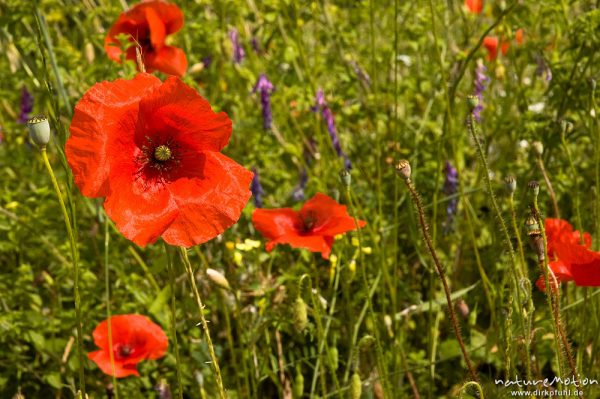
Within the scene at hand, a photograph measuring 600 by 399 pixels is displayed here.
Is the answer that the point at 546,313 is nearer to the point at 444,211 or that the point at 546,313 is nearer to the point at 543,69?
the point at 444,211

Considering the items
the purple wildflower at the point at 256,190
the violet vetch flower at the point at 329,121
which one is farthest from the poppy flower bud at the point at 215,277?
the violet vetch flower at the point at 329,121

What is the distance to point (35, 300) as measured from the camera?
2.14m

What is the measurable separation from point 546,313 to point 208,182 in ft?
4.13

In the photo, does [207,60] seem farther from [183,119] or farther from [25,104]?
[183,119]

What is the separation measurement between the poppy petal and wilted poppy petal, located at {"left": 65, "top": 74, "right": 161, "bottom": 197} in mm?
879

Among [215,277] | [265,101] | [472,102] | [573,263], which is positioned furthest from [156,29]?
[573,263]

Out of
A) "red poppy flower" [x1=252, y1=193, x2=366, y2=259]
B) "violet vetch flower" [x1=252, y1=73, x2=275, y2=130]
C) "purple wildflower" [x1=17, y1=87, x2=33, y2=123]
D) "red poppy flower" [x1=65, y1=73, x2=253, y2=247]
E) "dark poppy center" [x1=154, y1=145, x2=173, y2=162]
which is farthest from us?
"purple wildflower" [x1=17, y1=87, x2=33, y2=123]

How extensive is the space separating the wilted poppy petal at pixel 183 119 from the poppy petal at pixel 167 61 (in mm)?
795

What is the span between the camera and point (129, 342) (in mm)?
1948

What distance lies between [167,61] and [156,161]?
0.80 meters

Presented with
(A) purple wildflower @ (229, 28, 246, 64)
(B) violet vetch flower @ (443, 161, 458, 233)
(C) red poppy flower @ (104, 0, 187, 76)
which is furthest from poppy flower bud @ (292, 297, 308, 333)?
(A) purple wildflower @ (229, 28, 246, 64)

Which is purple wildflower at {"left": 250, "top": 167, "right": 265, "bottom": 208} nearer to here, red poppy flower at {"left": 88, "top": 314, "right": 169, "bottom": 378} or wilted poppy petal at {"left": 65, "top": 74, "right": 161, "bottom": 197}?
red poppy flower at {"left": 88, "top": 314, "right": 169, "bottom": 378}

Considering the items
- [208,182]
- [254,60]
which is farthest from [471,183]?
[208,182]

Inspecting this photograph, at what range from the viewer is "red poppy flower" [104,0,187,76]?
204 centimetres
